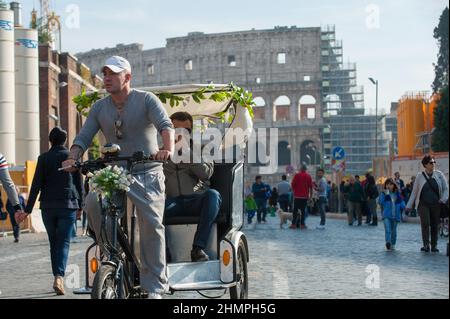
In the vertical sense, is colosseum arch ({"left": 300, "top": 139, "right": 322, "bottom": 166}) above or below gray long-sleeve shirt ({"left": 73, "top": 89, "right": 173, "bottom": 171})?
below

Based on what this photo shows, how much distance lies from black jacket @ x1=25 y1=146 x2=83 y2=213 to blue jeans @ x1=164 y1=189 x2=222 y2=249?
6.78 ft

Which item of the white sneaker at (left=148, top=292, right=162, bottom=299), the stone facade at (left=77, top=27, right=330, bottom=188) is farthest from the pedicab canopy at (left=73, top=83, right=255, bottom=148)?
the stone facade at (left=77, top=27, right=330, bottom=188)

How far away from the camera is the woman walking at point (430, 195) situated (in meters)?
14.6

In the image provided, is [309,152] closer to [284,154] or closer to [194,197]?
[284,154]

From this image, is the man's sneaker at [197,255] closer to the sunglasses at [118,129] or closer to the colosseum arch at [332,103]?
the sunglasses at [118,129]

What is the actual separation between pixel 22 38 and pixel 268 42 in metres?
70.2

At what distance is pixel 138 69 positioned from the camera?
117 meters

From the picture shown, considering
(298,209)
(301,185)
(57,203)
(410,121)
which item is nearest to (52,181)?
(57,203)

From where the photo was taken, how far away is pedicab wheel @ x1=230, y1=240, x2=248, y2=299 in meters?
7.53

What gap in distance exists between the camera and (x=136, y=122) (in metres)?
6.37

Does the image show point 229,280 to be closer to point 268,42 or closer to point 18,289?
point 18,289

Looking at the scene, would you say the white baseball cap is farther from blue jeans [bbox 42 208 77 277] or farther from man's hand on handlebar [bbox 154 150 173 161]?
blue jeans [bbox 42 208 77 277]

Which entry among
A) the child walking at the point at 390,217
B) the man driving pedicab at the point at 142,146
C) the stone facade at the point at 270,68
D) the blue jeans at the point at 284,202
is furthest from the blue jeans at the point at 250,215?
the stone facade at the point at 270,68

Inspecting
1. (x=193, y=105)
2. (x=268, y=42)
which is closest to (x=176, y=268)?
(x=193, y=105)
